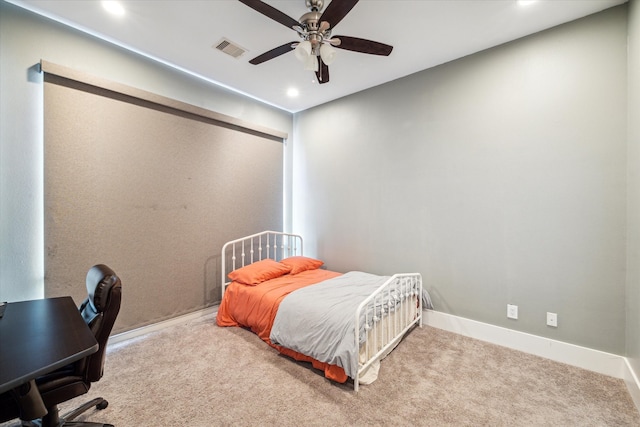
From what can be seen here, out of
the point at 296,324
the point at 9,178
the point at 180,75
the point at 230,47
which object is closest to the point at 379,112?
the point at 230,47

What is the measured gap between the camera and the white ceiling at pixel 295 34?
2.02 meters

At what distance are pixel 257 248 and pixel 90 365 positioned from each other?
242 centimetres

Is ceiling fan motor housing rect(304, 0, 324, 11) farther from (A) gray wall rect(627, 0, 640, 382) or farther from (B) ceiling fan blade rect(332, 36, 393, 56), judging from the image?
(A) gray wall rect(627, 0, 640, 382)

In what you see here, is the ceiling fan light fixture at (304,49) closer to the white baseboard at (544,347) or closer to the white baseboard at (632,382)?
the white baseboard at (544,347)

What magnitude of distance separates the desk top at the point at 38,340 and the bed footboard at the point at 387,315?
147cm

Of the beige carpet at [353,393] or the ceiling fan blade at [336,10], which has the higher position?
the ceiling fan blade at [336,10]

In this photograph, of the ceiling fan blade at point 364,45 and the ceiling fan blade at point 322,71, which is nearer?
the ceiling fan blade at point 364,45

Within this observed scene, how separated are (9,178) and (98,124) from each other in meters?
0.75

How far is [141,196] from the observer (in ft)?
8.76

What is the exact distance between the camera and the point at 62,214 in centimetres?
224

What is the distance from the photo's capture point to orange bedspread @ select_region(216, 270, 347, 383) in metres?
2.46

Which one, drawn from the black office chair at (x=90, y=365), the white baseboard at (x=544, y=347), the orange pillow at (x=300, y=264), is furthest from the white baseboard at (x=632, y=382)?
the black office chair at (x=90, y=365)

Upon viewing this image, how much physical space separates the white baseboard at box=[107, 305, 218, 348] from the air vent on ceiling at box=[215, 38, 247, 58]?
2.77m

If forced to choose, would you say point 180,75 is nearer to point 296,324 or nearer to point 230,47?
point 230,47
